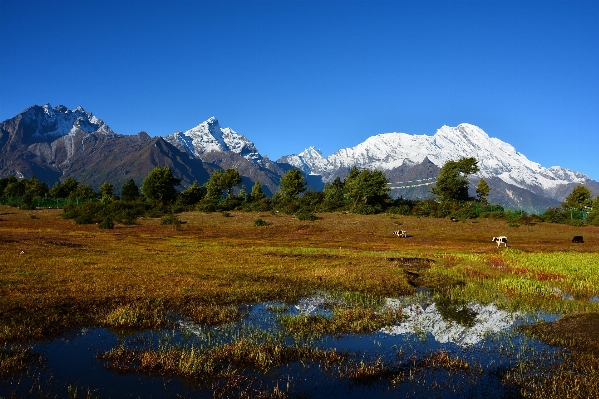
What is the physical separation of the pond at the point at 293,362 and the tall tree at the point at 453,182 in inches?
4852

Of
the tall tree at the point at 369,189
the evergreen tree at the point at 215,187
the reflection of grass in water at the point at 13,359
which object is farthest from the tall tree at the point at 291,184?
the reflection of grass in water at the point at 13,359

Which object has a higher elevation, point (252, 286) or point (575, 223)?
point (575, 223)

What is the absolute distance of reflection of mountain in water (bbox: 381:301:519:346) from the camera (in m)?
16.6

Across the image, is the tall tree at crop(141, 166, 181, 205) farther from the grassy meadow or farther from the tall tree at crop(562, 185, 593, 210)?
the tall tree at crop(562, 185, 593, 210)

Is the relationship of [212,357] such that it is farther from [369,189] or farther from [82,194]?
[82,194]

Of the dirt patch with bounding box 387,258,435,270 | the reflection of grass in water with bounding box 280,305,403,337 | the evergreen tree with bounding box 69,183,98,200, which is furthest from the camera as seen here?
the evergreen tree with bounding box 69,183,98,200

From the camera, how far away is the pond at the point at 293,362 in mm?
11305

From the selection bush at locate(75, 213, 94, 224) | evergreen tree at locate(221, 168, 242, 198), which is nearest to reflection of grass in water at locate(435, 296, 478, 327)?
bush at locate(75, 213, 94, 224)

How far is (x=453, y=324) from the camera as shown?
1844cm

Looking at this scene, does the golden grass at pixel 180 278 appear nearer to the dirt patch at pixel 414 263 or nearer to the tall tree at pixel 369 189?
the dirt patch at pixel 414 263

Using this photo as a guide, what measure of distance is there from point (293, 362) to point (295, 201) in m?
109

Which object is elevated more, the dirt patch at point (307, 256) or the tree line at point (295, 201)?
the tree line at point (295, 201)

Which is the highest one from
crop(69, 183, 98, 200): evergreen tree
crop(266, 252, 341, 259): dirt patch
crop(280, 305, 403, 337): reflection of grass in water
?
crop(69, 183, 98, 200): evergreen tree

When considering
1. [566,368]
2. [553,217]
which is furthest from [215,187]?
[566,368]
